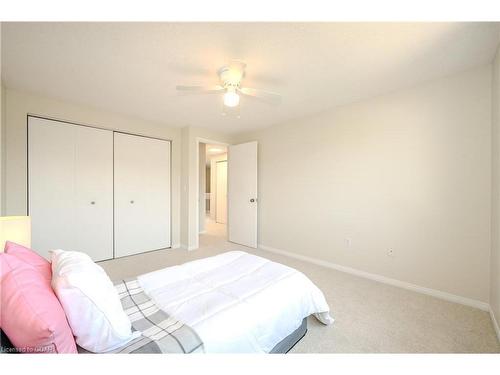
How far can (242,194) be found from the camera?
4066 mm

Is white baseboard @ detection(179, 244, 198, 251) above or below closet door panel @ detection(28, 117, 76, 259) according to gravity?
below

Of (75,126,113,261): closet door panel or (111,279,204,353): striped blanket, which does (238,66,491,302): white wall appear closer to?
(111,279,204,353): striped blanket

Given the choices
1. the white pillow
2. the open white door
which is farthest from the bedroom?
the open white door

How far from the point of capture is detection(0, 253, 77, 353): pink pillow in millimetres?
662

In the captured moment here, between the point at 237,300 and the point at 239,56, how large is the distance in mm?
1818

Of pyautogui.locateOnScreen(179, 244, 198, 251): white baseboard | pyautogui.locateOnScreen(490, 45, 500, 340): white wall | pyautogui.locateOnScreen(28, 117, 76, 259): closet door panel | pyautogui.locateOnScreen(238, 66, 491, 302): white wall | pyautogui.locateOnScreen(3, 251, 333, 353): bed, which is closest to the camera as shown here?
pyautogui.locateOnScreen(3, 251, 333, 353): bed

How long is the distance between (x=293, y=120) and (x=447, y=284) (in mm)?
2740

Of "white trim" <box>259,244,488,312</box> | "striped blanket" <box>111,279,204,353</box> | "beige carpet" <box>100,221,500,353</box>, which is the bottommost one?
"beige carpet" <box>100,221,500,353</box>

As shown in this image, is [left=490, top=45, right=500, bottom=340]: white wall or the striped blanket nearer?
the striped blanket

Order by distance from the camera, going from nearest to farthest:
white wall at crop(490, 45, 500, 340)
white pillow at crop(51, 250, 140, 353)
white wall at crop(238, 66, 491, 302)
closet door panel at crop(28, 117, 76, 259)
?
white pillow at crop(51, 250, 140, 353) → white wall at crop(490, 45, 500, 340) → white wall at crop(238, 66, 491, 302) → closet door panel at crop(28, 117, 76, 259)

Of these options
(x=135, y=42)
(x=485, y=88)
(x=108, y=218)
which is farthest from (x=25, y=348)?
(x=485, y=88)

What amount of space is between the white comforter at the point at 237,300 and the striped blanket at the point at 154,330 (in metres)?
0.04

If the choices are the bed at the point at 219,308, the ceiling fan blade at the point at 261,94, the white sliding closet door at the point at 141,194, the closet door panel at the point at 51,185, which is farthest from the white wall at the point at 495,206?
the closet door panel at the point at 51,185
